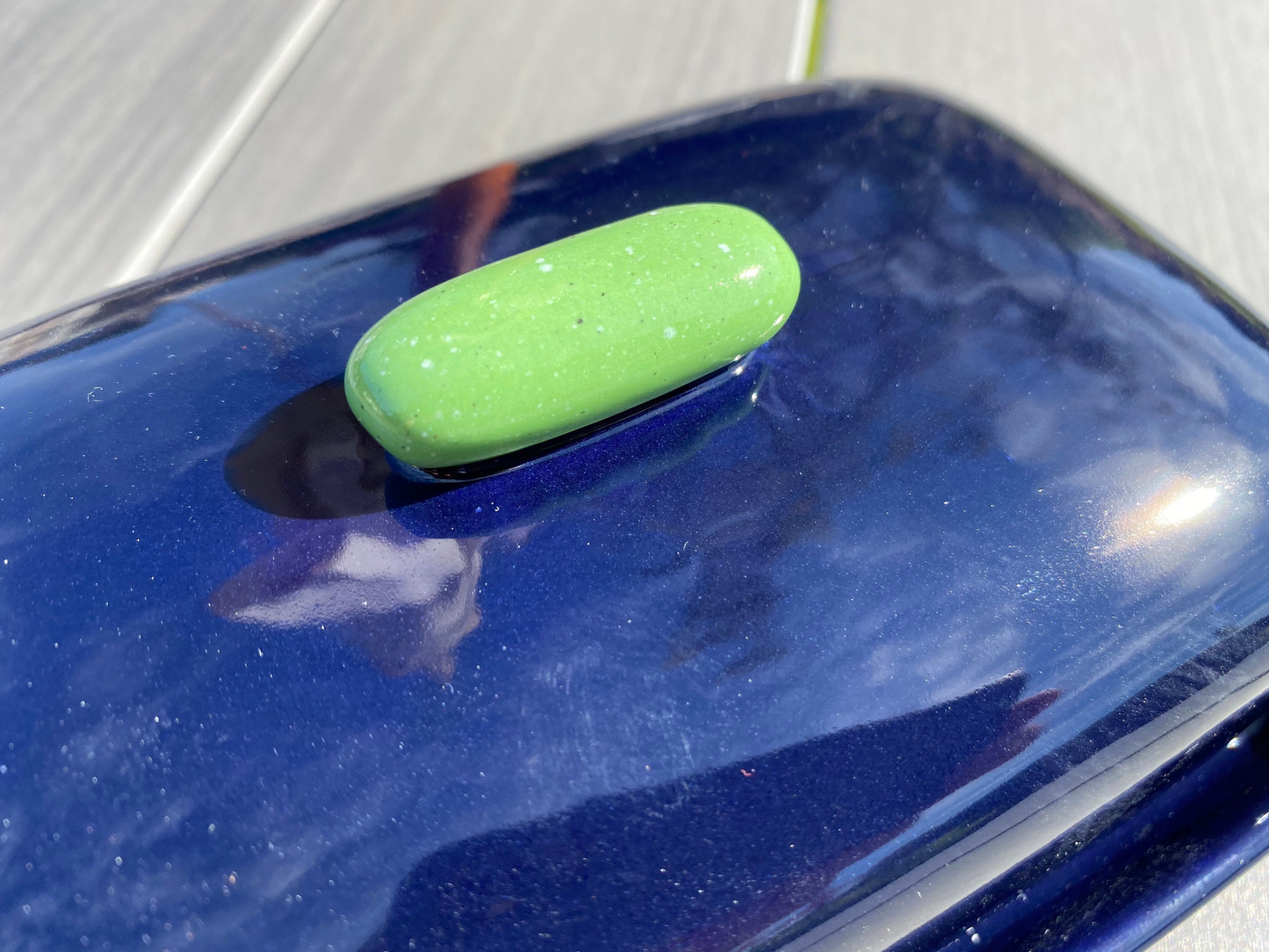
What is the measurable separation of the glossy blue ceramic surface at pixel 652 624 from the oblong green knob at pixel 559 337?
0.09 feet

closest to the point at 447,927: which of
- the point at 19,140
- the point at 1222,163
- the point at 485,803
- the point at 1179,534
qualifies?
the point at 485,803

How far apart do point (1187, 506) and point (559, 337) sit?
24 cm

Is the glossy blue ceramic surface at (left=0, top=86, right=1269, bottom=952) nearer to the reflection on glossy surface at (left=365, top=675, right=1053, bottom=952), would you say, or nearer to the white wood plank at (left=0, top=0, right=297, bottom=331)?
the reflection on glossy surface at (left=365, top=675, right=1053, bottom=952)

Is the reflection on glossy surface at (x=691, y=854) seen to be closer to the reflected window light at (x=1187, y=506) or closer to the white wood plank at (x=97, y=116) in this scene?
the reflected window light at (x=1187, y=506)

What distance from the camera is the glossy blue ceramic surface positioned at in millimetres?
255

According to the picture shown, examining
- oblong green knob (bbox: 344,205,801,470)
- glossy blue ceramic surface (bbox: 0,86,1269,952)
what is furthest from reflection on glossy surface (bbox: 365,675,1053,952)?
oblong green knob (bbox: 344,205,801,470)

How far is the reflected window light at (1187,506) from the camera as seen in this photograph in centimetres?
34

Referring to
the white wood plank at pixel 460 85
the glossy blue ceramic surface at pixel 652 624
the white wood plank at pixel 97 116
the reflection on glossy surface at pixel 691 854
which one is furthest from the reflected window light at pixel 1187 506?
the white wood plank at pixel 97 116

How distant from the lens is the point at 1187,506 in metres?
0.34

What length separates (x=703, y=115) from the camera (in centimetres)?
46

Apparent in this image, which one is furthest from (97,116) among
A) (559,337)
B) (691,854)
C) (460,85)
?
(691,854)

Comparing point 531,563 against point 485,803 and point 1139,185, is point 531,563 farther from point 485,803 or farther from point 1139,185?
point 1139,185

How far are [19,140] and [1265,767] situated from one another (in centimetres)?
80

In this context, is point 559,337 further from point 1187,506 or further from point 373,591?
point 1187,506
